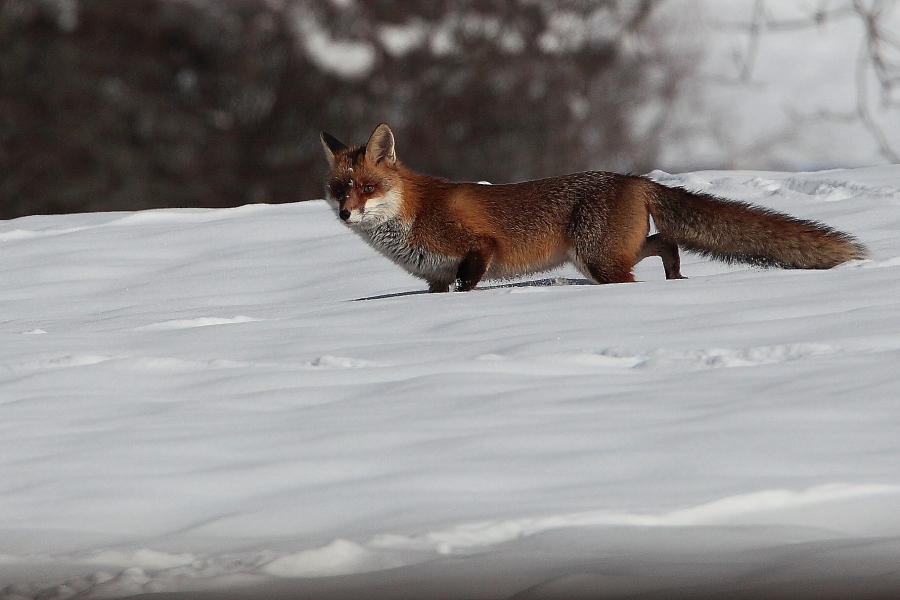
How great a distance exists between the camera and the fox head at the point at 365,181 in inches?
267

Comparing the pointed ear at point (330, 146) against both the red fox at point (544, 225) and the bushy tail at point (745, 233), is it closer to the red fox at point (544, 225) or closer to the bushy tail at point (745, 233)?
the red fox at point (544, 225)

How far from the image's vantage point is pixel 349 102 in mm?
23266

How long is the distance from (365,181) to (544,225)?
1031mm

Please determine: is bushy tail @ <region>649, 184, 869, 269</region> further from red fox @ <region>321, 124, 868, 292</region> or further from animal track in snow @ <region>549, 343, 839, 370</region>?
animal track in snow @ <region>549, 343, 839, 370</region>

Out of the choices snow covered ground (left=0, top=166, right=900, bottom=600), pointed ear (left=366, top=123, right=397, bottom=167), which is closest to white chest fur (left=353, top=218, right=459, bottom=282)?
pointed ear (left=366, top=123, right=397, bottom=167)

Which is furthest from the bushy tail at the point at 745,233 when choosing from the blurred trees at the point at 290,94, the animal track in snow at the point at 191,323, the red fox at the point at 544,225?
the blurred trees at the point at 290,94

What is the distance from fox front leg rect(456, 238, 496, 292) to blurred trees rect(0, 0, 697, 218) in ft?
51.5

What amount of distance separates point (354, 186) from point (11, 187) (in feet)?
55.2

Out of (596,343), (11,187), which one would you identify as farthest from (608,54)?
(596,343)

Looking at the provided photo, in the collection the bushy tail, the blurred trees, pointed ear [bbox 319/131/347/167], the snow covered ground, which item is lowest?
the snow covered ground

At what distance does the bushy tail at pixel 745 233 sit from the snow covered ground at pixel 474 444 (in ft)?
1.08

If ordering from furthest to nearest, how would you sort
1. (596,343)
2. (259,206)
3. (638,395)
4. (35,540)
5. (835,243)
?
(259,206), (835,243), (596,343), (638,395), (35,540)

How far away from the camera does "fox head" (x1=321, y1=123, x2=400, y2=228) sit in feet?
22.3

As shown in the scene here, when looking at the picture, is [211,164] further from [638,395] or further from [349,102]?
[638,395]
